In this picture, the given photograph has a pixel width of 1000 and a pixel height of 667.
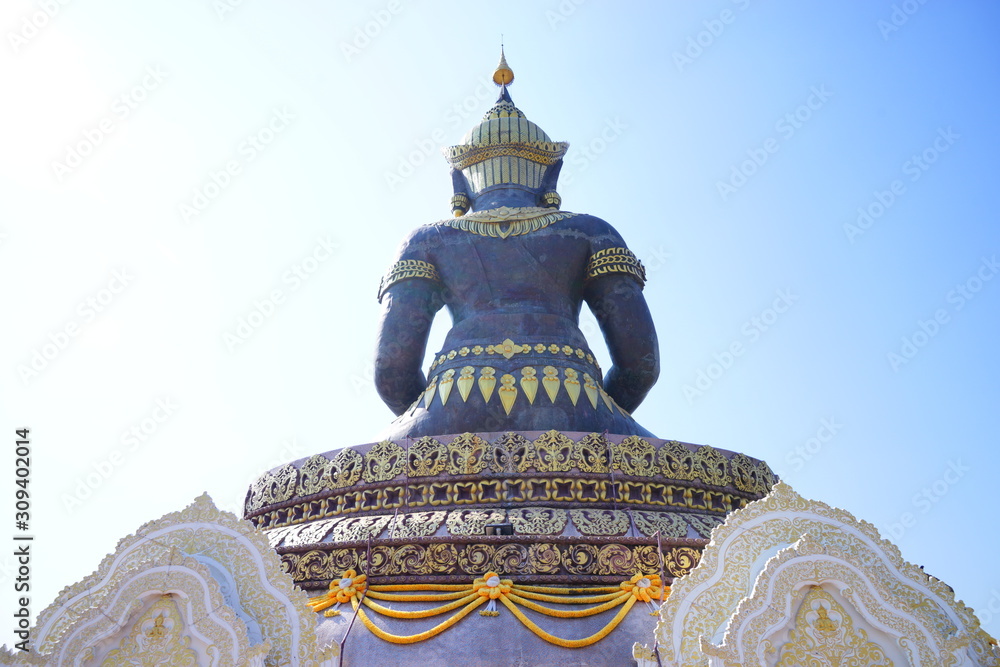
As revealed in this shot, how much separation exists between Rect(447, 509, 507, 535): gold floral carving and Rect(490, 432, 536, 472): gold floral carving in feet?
1.15

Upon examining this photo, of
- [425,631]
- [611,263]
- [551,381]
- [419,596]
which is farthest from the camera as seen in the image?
[611,263]

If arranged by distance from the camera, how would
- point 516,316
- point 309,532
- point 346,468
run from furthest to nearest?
point 516,316 < point 346,468 < point 309,532

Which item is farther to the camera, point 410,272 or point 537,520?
point 410,272

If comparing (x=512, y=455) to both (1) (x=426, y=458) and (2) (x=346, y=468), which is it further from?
(2) (x=346, y=468)

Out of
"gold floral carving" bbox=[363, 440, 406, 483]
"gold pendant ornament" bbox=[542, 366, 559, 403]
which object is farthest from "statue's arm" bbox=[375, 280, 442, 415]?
"gold floral carving" bbox=[363, 440, 406, 483]

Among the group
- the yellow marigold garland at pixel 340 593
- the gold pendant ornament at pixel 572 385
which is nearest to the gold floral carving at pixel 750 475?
the gold pendant ornament at pixel 572 385

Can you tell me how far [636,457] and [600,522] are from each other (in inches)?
29.4

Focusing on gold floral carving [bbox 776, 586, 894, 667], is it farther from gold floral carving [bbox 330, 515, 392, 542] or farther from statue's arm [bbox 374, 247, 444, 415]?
statue's arm [bbox 374, 247, 444, 415]

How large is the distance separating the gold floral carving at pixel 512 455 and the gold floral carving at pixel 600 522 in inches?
19.2

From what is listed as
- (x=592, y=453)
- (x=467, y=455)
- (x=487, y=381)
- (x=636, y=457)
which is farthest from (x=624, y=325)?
(x=467, y=455)

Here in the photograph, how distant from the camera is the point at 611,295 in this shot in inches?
386

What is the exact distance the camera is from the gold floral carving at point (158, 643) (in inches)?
219

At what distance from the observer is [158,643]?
18.5 feet

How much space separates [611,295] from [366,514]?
139 inches
